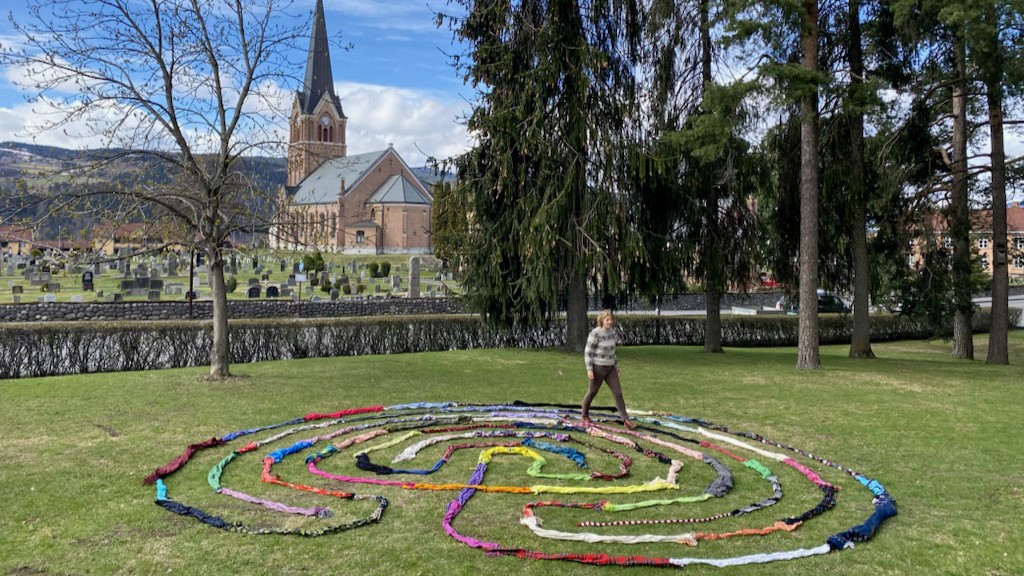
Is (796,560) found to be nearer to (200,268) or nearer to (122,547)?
(122,547)

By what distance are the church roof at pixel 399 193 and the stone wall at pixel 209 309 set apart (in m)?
54.2

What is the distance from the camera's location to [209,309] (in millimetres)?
28797

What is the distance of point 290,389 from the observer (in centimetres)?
1379

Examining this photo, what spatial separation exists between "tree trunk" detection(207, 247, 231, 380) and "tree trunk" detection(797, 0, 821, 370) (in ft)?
38.0

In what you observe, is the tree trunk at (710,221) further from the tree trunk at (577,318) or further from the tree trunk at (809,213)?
the tree trunk at (577,318)

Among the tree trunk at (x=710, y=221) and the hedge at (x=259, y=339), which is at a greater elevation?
the tree trunk at (x=710, y=221)

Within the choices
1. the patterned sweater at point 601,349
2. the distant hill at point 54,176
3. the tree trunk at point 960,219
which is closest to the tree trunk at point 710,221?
the tree trunk at point 960,219

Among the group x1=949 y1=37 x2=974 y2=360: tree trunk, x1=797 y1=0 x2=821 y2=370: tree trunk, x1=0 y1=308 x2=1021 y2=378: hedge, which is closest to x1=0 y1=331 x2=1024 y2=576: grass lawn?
x1=797 y1=0 x2=821 y2=370: tree trunk

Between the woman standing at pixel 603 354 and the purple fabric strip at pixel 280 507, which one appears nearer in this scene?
the purple fabric strip at pixel 280 507

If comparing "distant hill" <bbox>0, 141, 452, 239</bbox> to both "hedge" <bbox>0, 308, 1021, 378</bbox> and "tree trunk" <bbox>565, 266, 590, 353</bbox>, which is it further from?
"tree trunk" <bbox>565, 266, 590, 353</bbox>

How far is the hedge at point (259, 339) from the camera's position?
16.9m

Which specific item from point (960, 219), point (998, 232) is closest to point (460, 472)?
point (998, 232)

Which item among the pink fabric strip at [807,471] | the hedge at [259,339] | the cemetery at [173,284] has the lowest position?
the pink fabric strip at [807,471]

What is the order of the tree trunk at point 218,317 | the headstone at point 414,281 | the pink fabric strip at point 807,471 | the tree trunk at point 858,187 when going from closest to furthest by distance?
the pink fabric strip at point 807,471 < the tree trunk at point 218,317 < the tree trunk at point 858,187 < the headstone at point 414,281
